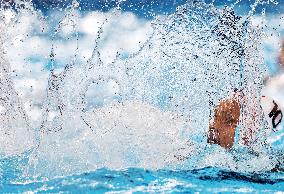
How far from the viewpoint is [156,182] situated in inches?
346

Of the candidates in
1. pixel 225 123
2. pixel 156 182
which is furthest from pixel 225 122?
pixel 156 182

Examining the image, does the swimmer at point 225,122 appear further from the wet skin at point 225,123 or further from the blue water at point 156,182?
the blue water at point 156,182

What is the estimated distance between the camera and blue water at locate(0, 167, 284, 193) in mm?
8383

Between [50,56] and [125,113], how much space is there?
194 inches

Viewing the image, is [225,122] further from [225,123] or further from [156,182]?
[156,182]

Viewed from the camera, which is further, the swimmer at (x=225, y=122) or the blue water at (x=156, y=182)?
the swimmer at (x=225, y=122)

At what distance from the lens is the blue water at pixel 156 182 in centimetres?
838

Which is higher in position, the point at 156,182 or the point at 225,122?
the point at 225,122

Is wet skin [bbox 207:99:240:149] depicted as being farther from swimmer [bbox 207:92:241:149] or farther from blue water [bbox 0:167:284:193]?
blue water [bbox 0:167:284:193]

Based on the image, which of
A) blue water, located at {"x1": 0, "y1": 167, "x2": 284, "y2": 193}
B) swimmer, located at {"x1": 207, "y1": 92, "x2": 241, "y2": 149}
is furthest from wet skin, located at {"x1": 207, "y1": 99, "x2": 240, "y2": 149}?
blue water, located at {"x1": 0, "y1": 167, "x2": 284, "y2": 193}

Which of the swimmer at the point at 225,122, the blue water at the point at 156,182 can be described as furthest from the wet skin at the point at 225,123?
the blue water at the point at 156,182

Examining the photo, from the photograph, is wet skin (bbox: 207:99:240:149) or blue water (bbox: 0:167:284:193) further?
wet skin (bbox: 207:99:240:149)

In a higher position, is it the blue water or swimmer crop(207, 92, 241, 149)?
swimmer crop(207, 92, 241, 149)

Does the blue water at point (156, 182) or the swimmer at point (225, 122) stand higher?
the swimmer at point (225, 122)
